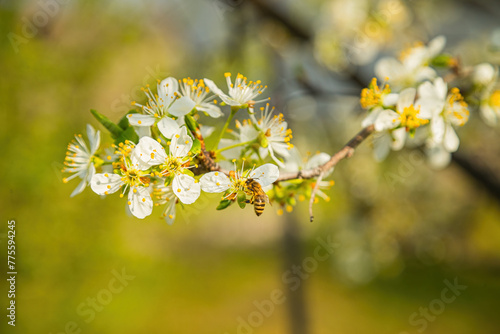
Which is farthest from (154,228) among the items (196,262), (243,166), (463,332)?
(243,166)

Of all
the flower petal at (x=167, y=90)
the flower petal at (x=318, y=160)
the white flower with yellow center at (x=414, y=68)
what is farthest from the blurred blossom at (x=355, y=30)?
the flower petal at (x=167, y=90)

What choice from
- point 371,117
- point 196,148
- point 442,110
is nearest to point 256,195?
point 196,148

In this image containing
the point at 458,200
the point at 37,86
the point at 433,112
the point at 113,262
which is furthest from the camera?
the point at 458,200

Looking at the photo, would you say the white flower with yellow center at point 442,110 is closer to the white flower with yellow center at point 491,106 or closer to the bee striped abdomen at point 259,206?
the white flower with yellow center at point 491,106

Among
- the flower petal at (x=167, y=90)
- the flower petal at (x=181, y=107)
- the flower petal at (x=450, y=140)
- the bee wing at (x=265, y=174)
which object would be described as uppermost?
the flower petal at (x=450, y=140)

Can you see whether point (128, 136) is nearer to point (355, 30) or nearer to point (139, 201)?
point (139, 201)

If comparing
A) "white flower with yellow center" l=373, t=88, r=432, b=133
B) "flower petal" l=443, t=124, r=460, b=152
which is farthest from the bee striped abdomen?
"flower petal" l=443, t=124, r=460, b=152

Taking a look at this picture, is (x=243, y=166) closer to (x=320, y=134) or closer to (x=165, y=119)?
Answer: (x=165, y=119)
